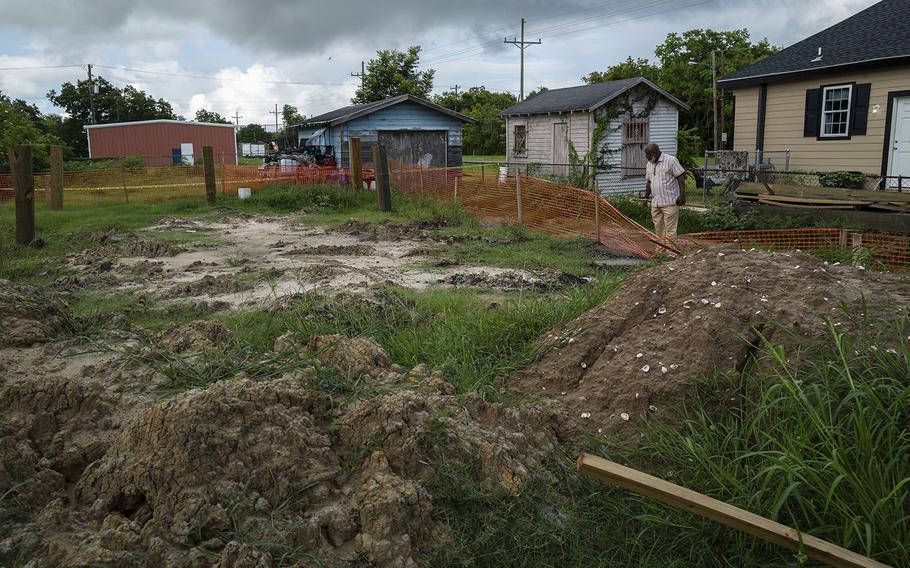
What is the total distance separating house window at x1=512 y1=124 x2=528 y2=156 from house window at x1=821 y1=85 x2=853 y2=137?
34.1 ft

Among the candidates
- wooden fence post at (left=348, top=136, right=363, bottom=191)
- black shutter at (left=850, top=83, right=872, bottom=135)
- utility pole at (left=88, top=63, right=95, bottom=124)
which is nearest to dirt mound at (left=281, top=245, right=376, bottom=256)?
wooden fence post at (left=348, top=136, right=363, bottom=191)

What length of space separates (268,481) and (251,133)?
366 feet

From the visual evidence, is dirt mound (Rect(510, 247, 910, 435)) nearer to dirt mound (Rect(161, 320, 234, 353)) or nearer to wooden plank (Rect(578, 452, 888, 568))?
wooden plank (Rect(578, 452, 888, 568))

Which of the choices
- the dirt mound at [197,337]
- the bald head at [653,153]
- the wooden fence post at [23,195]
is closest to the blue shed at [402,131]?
the wooden fence post at [23,195]

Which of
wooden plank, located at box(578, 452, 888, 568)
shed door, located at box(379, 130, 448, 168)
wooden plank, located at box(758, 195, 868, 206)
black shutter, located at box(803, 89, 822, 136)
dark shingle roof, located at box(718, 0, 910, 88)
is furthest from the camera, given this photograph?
shed door, located at box(379, 130, 448, 168)

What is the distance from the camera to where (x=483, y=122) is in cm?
5888

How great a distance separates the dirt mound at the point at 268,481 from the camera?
276 cm

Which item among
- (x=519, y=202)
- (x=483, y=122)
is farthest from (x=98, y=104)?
(x=519, y=202)

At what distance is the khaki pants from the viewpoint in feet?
36.8

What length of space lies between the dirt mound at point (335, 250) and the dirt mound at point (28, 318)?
5.54 m

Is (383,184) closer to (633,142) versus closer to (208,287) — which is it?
(208,287)

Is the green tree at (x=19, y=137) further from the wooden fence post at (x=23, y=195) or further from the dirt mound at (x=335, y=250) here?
the dirt mound at (x=335, y=250)

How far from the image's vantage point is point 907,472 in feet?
9.74

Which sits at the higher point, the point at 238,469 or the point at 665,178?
the point at 665,178
